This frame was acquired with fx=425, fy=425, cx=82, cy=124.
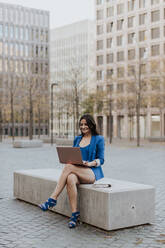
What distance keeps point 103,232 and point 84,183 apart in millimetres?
950

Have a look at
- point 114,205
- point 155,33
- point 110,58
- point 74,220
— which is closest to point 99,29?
point 110,58

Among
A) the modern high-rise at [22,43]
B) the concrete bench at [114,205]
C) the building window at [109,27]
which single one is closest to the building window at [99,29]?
the building window at [109,27]

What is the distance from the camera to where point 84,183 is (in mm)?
6812

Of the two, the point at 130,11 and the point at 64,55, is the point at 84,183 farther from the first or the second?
the point at 64,55

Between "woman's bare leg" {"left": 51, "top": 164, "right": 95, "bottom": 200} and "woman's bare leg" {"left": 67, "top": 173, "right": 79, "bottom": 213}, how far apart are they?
0.28 feet

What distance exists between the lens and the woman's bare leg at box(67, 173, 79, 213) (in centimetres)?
647

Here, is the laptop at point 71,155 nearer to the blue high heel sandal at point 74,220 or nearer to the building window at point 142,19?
the blue high heel sandal at point 74,220

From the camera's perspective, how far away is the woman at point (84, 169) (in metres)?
6.53

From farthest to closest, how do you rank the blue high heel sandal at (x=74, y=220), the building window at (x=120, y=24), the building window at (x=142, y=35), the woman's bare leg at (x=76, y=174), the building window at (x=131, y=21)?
the building window at (x=120, y=24) < the building window at (x=131, y=21) < the building window at (x=142, y=35) < the woman's bare leg at (x=76, y=174) < the blue high heel sandal at (x=74, y=220)

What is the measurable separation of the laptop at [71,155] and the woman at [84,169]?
92 millimetres

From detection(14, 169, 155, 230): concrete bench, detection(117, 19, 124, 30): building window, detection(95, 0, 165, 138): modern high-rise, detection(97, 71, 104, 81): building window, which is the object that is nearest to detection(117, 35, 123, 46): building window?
detection(95, 0, 165, 138): modern high-rise

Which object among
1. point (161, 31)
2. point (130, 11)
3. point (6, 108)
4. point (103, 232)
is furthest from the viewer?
point (130, 11)

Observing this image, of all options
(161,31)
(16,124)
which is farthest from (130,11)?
(16,124)

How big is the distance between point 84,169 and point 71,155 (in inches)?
12.1
